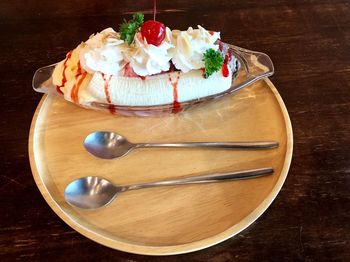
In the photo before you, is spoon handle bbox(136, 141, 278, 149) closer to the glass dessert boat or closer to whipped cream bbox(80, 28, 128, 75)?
the glass dessert boat

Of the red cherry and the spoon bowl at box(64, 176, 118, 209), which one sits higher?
the red cherry

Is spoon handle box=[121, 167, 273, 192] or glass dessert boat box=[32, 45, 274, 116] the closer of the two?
spoon handle box=[121, 167, 273, 192]

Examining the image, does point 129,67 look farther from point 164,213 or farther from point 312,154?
point 312,154

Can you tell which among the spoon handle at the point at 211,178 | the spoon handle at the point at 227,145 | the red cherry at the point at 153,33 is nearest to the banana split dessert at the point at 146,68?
the red cherry at the point at 153,33

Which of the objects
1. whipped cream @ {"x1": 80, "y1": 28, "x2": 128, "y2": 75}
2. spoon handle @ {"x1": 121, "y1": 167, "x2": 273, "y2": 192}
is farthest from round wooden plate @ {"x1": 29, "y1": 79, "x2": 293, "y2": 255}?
whipped cream @ {"x1": 80, "y1": 28, "x2": 128, "y2": 75}

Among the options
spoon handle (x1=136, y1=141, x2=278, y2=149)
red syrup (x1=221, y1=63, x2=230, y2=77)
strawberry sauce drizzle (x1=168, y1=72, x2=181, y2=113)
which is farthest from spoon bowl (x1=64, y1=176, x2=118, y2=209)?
red syrup (x1=221, y1=63, x2=230, y2=77)

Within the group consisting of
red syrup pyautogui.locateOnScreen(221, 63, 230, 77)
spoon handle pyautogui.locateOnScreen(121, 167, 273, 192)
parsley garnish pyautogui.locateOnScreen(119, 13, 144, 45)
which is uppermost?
parsley garnish pyautogui.locateOnScreen(119, 13, 144, 45)

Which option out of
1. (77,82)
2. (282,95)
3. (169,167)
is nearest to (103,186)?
(169,167)

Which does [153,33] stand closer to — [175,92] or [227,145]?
[175,92]

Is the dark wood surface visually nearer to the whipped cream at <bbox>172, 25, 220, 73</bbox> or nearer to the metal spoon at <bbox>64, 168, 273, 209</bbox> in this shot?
the metal spoon at <bbox>64, 168, 273, 209</bbox>
